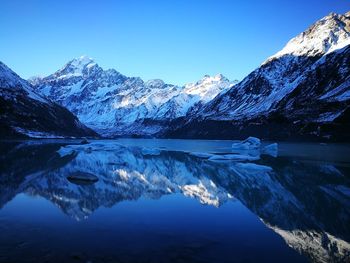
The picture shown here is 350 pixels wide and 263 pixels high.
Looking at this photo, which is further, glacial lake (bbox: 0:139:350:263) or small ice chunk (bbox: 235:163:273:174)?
small ice chunk (bbox: 235:163:273:174)

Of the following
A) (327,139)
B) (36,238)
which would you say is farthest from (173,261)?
(327,139)

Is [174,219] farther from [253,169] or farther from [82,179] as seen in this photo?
[253,169]

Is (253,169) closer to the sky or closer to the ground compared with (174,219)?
closer to the sky

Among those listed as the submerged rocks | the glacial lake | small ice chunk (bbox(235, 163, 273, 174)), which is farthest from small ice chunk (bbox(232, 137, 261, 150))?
the submerged rocks

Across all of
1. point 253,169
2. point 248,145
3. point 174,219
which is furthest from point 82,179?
point 248,145

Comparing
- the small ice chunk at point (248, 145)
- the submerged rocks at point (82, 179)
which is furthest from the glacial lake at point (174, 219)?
the small ice chunk at point (248, 145)

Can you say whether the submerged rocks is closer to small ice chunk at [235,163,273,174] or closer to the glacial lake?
the glacial lake

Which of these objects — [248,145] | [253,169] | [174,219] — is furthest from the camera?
[248,145]

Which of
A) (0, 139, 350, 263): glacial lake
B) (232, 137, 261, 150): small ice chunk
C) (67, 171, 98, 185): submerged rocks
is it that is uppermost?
(232, 137, 261, 150): small ice chunk

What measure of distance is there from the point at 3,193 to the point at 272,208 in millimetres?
21641

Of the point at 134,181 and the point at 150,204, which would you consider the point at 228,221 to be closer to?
the point at 150,204

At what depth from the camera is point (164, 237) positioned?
1722 centimetres

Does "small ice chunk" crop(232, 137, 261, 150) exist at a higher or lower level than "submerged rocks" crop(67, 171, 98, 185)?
higher

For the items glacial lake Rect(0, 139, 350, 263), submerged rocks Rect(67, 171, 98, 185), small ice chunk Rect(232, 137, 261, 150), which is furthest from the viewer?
small ice chunk Rect(232, 137, 261, 150)
